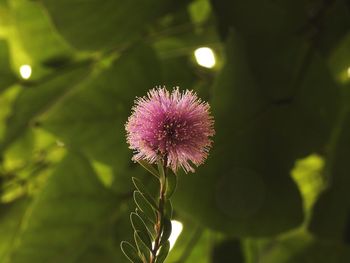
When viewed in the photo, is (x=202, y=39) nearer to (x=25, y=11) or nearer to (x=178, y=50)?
(x=178, y=50)

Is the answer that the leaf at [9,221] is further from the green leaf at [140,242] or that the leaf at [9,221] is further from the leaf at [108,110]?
the green leaf at [140,242]

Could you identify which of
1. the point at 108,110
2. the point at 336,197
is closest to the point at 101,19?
the point at 108,110

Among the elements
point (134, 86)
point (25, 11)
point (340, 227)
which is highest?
point (25, 11)

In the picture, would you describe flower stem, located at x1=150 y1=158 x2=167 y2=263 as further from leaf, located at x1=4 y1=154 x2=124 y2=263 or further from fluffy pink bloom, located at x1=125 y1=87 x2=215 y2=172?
leaf, located at x1=4 y1=154 x2=124 y2=263

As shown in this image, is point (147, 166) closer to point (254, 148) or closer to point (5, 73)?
point (254, 148)

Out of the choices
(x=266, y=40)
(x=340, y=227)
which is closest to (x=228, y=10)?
(x=266, y=40)

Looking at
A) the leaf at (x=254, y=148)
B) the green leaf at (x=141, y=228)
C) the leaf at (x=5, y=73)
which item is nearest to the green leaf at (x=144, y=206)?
the green leaf at (x=141, y=228)
